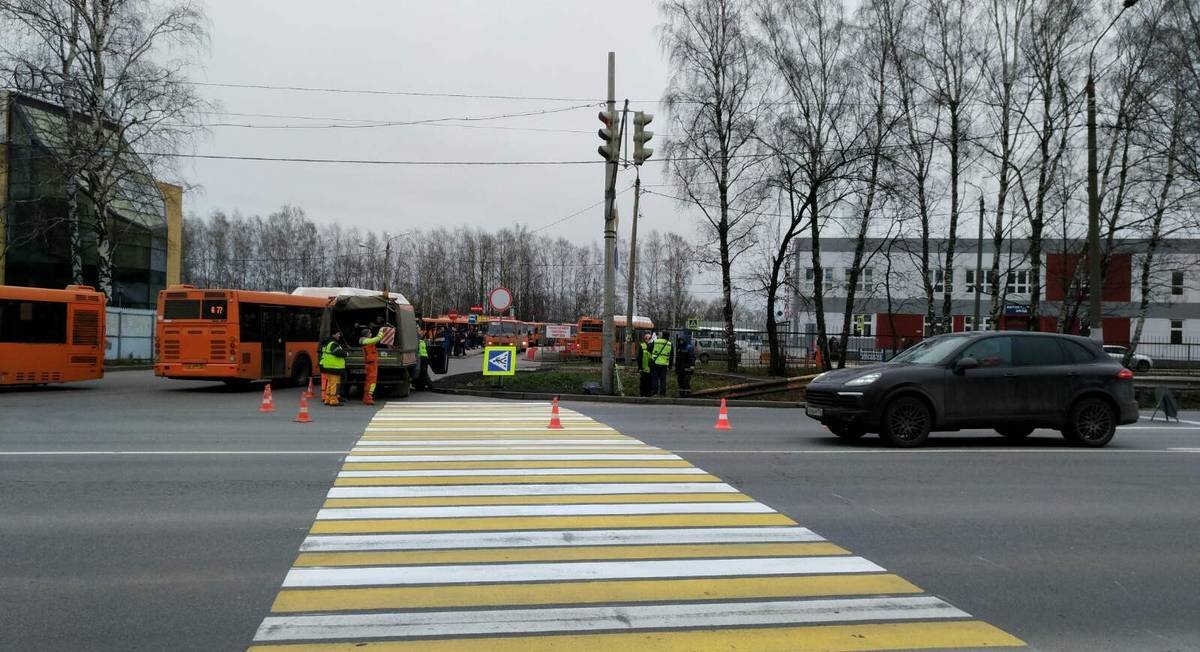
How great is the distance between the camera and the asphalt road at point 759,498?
4633 millimetres

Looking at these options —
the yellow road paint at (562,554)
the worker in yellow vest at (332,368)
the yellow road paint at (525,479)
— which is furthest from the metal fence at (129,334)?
the yellow road paint at (562,554)

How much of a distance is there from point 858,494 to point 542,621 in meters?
4.76

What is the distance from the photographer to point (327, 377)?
17.6m

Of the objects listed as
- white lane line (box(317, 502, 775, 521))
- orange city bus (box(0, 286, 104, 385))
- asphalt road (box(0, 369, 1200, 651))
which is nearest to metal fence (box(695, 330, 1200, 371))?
asphalt road (box(0, 369, 1200, 651))

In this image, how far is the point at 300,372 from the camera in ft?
79.8

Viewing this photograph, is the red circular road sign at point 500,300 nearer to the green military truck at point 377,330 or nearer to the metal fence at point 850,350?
the green military truck at point 377,330

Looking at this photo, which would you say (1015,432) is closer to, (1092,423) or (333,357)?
(1092,423)

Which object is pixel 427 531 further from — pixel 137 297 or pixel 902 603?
pixel 137 297

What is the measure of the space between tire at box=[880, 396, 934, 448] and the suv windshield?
0.67 metres

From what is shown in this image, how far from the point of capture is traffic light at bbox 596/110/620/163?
63.5ft

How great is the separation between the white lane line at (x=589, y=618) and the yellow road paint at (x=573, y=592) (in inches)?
5.1

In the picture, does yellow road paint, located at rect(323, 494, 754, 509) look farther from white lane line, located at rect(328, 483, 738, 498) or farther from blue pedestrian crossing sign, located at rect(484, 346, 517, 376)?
blue pedestrian crossing sign, located at rect(484, 346, 517, 376)

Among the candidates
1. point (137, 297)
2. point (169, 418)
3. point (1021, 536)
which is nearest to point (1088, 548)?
point (1021, 536)

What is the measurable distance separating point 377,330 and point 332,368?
10.1 ft
